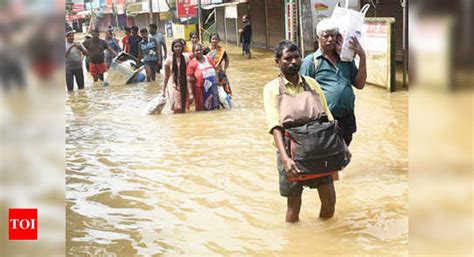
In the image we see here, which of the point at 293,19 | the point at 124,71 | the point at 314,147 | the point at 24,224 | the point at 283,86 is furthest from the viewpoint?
the point at 293,19

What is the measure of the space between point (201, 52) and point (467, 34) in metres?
7.98

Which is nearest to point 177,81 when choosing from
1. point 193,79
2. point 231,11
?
point 193,79

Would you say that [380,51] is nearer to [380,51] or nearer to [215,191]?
[380,51]

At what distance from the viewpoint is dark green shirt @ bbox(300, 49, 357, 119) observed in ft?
14.7

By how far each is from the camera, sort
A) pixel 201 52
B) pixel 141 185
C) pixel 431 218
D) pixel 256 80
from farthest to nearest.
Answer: pixel 256 80 → pixel 201 52 → pixel 141 185 → pixel 431 218

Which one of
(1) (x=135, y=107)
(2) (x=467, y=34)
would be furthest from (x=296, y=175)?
(1) (x=135, y=107)

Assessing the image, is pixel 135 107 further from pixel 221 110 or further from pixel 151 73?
pixel 151 73

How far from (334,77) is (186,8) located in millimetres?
22079

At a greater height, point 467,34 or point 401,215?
point 467,34

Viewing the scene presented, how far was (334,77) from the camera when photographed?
4.53 m

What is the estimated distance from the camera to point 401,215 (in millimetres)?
4520

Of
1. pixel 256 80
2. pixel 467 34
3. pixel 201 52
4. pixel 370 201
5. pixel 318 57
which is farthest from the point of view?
pixel 256 80

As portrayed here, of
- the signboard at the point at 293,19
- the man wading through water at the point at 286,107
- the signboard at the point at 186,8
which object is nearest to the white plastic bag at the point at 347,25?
the man wading through water at the point at 286,107

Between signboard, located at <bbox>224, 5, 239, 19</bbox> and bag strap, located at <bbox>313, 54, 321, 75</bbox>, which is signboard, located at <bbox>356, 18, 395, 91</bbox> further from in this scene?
signboard, located at <bbox>224, 5, 239, 19</bbox>
